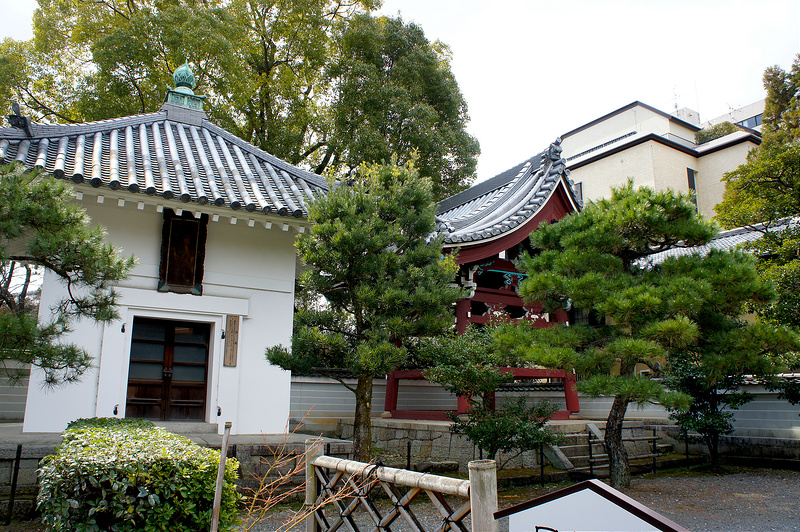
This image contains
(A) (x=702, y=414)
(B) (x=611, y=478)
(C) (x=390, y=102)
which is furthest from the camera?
(C) (x=390, y=102)

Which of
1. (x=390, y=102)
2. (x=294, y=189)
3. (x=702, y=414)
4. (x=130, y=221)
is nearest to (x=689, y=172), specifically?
(x=390, y=102)

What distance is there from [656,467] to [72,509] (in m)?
10.9

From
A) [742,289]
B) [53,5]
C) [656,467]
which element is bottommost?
[656,467]

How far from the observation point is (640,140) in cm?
2620

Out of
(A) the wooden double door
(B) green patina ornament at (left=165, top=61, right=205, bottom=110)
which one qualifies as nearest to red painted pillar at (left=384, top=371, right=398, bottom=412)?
(A) the wooden double door

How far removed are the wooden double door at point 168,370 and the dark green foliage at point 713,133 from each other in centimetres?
3107

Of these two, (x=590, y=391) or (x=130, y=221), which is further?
(x=130, y=221)

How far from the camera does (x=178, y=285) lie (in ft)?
30.4

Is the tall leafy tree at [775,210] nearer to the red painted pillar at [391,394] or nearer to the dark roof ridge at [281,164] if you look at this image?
the red painted pillar at [391,394]

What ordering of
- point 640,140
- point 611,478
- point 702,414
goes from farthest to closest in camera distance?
point 640,140 → point 702,414 → point 611,478

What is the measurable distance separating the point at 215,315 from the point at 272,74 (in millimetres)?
16282

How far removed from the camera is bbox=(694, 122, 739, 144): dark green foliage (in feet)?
104

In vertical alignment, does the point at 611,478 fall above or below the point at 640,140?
below

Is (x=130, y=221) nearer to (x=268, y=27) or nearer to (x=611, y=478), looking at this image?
(x=611, y=478)
